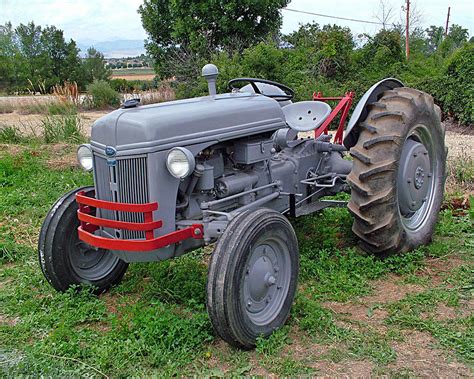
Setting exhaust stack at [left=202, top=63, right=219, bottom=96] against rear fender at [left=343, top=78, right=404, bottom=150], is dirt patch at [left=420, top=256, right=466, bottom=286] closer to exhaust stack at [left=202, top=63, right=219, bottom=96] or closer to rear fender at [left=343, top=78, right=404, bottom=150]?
rear fender at [left=343, top=78, right=404, bottom=150]

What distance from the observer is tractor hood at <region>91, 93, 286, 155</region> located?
3.38 metres

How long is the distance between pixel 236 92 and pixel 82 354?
2448 mm

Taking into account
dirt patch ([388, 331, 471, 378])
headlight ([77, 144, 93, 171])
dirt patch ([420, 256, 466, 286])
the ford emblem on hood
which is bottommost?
dirt patch ([388, 331, 471, 378])

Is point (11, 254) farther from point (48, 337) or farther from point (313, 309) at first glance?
point (313, 309)

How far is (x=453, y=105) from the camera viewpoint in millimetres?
13453

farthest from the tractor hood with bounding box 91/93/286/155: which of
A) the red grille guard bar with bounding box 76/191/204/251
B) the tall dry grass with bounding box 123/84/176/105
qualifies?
the tall dry grass with bounding box 123/84/176/105

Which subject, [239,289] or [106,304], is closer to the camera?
[239,289]

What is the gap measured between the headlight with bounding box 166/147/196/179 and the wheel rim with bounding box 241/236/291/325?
25.2 inches

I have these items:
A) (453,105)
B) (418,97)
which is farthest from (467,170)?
(453,105)

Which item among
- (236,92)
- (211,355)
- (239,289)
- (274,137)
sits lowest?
(211,355)

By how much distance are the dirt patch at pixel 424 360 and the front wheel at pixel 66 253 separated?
7.47ft

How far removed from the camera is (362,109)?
4.58 m

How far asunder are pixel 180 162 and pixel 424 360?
6.16ft

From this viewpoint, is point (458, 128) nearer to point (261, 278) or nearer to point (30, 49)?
point (261, 278)
